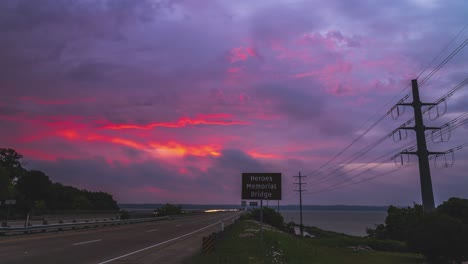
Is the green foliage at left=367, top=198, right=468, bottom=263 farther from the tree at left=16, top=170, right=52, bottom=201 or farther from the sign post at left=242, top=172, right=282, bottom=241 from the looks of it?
the tree at left=16, top=170, right=52, bottom=201

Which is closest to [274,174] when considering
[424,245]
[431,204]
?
[424,245]

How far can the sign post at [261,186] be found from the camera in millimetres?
19719

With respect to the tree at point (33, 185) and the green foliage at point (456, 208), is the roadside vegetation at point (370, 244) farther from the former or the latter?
the tree at point (33, 185)

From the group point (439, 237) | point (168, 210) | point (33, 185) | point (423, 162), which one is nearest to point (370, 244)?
point (423, 162)

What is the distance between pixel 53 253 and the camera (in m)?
19.3

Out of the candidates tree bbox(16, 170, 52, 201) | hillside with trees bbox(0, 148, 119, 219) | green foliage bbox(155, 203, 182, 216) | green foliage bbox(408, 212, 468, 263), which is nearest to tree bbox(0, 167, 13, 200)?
hillside with trees bbox(0, 148, 119, 219)

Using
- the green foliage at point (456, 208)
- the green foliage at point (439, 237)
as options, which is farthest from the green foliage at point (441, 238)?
Answer: the green foliage at point (456, 208)

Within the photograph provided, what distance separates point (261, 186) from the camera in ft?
65.3

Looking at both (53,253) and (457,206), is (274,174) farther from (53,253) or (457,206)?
(457,206)

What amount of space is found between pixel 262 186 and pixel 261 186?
0.05 meters

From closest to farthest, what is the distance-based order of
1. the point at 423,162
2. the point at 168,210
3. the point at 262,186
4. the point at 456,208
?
the point at 262,186, the point at 423,162, the point at 456,208, the point at 168,210

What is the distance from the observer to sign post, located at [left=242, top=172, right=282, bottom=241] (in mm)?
19719

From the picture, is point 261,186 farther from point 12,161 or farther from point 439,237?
point 12,161

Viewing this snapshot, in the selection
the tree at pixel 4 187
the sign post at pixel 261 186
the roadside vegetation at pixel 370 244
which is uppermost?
the tree at pixel 4 187
